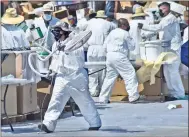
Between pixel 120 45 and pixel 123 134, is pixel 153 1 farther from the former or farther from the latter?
pixel 123 134

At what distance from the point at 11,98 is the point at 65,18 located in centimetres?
658

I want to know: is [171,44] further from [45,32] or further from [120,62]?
[45,32]

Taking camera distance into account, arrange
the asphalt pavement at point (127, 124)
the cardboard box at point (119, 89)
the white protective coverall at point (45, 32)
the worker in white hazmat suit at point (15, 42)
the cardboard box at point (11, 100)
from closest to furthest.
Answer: the asphalt pavement at point (127, 124), the cardboard box at point (11, 100), the worker in white hazmat suit at point (15, 42), the white protective coverall at point (45, 32), the cardboard box at point (119, 89)

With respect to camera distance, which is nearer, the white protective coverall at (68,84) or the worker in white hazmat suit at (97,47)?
the white protective coverall at (68,84)

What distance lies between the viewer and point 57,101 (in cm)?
968

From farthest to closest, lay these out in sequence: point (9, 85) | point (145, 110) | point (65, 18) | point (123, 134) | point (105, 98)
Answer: point (65, 18), point (105, 98), point (145, 110), point (9, 85), point (123, 134)

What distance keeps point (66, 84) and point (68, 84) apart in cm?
3

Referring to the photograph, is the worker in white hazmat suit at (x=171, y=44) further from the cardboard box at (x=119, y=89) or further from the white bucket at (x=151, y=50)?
the cardboard box at (x=119, y=89)

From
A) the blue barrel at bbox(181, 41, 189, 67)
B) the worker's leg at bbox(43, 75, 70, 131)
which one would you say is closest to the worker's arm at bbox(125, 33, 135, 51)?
the blue barrel at bbox(181, 41, 189, 67)

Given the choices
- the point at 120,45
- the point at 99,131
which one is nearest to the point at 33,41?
the point at 120,45

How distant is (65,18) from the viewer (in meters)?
16.9

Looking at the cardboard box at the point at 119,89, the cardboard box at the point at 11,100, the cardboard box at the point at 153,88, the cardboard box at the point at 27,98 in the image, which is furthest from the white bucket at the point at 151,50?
the cardboard box at the point at 11,100

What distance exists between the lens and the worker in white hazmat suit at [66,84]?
963cm

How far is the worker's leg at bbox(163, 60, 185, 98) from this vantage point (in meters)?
13.9
